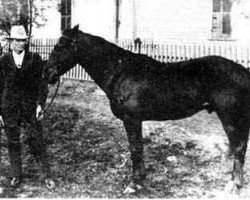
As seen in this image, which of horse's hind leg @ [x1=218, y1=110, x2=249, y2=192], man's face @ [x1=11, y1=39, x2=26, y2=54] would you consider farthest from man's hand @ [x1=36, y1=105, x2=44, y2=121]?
horse's hind leg @ [x1=218, y1=110, x2=249, y2=192]

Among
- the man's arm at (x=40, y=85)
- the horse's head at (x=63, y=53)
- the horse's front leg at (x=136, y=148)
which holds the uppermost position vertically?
the horse's head at (x=63, y=53)

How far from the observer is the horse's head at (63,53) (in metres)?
5.89

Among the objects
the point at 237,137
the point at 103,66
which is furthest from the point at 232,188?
the point at 103,66

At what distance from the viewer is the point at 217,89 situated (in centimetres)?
570

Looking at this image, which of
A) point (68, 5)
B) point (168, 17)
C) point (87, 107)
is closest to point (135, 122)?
point (87, 107)

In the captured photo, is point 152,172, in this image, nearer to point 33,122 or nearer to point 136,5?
point 33,122

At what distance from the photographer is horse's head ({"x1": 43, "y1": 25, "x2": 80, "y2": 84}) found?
5.89m

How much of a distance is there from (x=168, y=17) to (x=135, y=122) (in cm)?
1235

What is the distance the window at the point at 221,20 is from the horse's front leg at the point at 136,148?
10976 mm

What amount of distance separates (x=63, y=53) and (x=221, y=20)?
11.4m

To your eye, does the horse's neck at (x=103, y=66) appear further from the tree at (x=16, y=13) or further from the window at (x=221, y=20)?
the window at (x=221, y=20)

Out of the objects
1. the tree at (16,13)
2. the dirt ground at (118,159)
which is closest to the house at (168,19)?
the tree at (16,13)

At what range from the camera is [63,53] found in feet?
19.4

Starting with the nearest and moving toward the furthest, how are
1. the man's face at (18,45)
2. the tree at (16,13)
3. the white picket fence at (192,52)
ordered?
the man's face at (18,45) → the white picket fence at (192,52) → the tree at (16,13)
